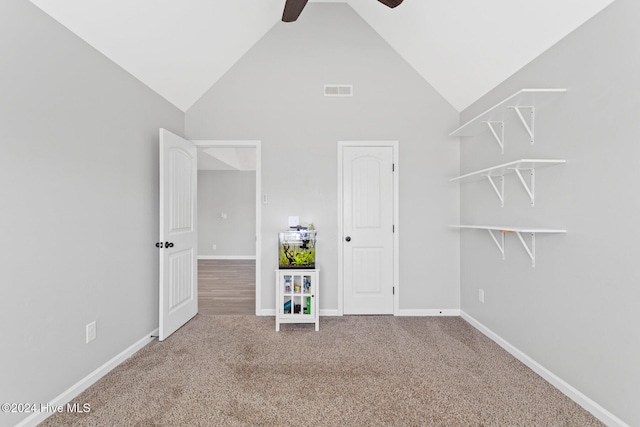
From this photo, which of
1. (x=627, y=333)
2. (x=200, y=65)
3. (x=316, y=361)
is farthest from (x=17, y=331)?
(x=627, y=333)

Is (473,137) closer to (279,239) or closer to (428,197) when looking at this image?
(428,197)

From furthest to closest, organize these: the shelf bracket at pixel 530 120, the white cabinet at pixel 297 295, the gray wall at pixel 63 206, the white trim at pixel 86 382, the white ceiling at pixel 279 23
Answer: the white cabinet at pixel 297 295, the shelf bracket at pixel 530 120, the white ceiling at pixel 279 23, the white trim at pixel 86 382, the gray wall at pixel 63 206

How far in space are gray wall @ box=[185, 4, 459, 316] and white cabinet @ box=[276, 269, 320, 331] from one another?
43cm

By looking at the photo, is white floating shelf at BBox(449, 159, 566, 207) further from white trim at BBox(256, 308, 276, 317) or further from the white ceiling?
white trim at BBox(256, 308, 276, 317)

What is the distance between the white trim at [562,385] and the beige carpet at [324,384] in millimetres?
46

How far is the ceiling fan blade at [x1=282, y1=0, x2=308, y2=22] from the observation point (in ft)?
7.59

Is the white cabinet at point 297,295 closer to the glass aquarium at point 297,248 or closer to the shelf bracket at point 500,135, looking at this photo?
the glass aquarium at point 297,248

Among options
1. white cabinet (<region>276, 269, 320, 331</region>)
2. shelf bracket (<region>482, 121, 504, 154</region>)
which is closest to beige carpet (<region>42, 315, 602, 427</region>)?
white cabinet (<region>276, 269, 320, 331</region>)

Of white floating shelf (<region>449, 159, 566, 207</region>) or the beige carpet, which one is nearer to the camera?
the beige carpet

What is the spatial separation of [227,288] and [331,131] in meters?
3.05

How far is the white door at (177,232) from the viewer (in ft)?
9.73

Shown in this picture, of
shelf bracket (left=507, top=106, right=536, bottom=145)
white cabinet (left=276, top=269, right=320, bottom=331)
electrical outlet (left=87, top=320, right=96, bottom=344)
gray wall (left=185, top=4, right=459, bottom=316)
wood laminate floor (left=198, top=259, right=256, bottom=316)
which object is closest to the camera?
electrical outlet (left=87, top=320, right=96, bottom=344)

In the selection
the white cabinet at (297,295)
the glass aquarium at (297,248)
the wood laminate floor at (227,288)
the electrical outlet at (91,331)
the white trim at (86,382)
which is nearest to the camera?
the white trim at (86,382)

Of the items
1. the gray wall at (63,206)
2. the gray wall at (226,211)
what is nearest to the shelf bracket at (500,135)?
the gray wall at (63,206)
